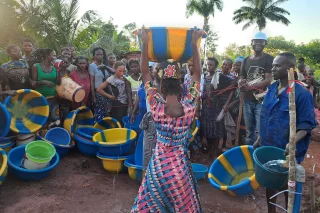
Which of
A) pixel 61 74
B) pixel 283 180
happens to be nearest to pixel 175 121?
pixel 283 180

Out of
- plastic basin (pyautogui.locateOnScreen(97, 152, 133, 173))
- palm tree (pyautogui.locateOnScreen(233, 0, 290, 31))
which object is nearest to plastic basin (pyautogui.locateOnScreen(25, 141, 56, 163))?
plastic basin (pyautogui.locateOnScreen(97, 152, 133, 173))

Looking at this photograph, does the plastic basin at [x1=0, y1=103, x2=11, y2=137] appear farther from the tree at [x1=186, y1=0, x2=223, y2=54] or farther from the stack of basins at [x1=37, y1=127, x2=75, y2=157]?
the tree at [x1=186, y1=0, x2=223, y2=54]

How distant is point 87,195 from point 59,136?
4.94 feet

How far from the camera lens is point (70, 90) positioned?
4.77 meters

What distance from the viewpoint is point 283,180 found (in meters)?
2.11

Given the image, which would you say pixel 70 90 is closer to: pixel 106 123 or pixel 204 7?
pixel 106 123

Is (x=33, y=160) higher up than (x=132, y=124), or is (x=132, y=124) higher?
(x=132, y=124)

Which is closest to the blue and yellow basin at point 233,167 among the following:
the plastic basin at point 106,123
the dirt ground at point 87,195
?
the dirt ground at point 87,195

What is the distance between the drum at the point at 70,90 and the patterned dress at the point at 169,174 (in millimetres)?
3005

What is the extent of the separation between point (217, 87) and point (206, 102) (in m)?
0.33

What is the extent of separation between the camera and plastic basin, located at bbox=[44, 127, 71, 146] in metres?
4.53

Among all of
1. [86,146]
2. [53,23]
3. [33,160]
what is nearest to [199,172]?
[86,146]

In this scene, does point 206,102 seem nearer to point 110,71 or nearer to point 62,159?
point 110,71

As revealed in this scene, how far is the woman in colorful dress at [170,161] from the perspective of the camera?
78.7 inches
